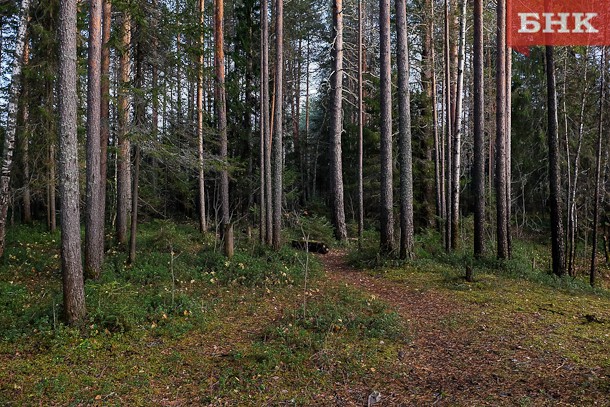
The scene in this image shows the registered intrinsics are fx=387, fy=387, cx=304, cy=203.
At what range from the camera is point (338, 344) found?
5887 millimetres

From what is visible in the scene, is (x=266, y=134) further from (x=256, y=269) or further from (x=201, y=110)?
(x=256, y=269)

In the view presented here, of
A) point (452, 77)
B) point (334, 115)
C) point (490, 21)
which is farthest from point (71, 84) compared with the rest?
point (452, 77)

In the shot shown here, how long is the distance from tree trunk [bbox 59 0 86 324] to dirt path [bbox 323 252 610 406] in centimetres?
477

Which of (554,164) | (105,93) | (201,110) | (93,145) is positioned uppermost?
(201,110)

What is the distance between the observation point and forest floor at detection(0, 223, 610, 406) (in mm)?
4590

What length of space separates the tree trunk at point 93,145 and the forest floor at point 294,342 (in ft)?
1.78

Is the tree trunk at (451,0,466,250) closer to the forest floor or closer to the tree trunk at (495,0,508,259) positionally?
the tree trunk at (495,0,508,259)

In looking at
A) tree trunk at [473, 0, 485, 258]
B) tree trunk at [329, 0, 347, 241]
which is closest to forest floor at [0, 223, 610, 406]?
tree trunk at [473, 0, 485, 258]

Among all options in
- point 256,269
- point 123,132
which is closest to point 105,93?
point 123,132

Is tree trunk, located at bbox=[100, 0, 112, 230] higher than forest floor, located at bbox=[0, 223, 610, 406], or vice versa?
tree trunk, located at bbox=[100, 0, 112, 230]

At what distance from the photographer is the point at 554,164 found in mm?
10867

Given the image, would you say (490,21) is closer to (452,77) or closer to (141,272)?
(452,77)

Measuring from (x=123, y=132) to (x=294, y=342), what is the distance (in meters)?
6.55

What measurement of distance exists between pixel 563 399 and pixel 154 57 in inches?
412
